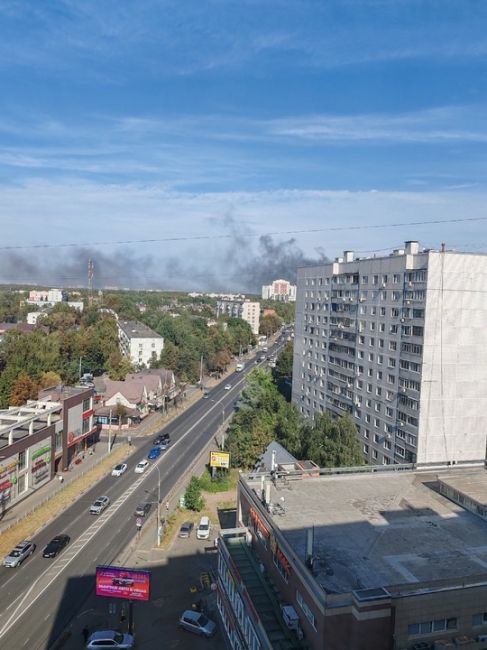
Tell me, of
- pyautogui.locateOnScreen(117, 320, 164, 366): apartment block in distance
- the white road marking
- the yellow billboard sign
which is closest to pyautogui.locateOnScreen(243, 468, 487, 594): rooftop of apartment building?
the white road marking

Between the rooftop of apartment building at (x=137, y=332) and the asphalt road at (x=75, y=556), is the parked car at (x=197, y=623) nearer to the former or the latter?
the asphalt road at (x=75, y=556)

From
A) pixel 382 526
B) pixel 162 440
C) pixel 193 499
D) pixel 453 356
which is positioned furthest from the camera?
pixel 162 440

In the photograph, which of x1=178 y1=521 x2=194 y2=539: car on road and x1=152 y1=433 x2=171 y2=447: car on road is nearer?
x1=178 y1=521 x2=194 y2=539: car on road

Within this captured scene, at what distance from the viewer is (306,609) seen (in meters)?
12.5

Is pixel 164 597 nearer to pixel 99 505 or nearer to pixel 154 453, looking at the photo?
pixel 99 505

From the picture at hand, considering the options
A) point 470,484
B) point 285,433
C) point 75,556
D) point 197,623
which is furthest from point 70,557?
point 470,484

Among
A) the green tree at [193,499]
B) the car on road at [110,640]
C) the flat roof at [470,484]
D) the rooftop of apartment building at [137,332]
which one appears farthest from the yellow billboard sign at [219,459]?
the rooftop of apartment building at [137,332]

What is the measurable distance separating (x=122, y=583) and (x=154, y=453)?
20.3 m

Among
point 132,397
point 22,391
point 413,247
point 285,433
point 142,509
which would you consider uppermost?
point 413,247

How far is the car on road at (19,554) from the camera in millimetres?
21734

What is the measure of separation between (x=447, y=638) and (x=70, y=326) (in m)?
80.5

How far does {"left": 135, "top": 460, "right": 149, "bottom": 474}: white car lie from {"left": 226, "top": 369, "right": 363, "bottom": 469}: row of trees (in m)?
5.56

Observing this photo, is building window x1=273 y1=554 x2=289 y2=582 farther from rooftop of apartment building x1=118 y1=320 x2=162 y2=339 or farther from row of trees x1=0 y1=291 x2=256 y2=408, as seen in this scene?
rooftop of apartment building x1=118 y1=320 x2=162 y2=339

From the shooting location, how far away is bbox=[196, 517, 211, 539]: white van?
82.3ft
